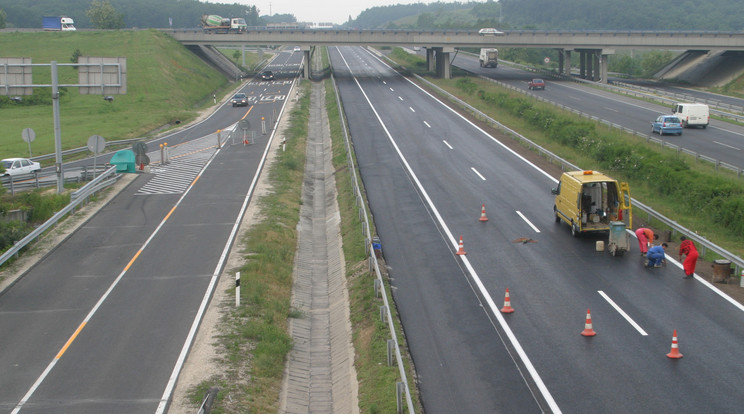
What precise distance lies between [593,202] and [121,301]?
17.0 metres

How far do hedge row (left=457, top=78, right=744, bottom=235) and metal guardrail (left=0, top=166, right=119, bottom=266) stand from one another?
25.8 m

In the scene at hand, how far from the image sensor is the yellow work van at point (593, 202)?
2559 cm

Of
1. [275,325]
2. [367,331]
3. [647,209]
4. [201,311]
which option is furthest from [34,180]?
[647,209]

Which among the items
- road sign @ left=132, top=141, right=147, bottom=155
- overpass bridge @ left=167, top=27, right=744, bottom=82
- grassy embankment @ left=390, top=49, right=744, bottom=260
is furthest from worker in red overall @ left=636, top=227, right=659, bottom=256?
overpass bridge @ left=167, top=27, right=744, bottom=82

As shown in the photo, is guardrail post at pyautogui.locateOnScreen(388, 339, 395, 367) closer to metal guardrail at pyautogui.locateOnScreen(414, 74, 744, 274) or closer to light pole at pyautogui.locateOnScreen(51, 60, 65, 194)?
metal guardrail at pyautogui.locateOnScreen(414, 74, 744, 274)

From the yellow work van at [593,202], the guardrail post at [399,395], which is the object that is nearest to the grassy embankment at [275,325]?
the guardrail post at [399,395]

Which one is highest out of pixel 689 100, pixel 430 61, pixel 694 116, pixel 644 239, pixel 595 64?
pixel 430 61

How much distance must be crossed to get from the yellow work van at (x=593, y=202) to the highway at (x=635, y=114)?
16.4 metres

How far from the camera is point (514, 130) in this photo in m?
50.6

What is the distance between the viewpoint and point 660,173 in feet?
109

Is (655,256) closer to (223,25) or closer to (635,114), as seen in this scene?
(635,114)

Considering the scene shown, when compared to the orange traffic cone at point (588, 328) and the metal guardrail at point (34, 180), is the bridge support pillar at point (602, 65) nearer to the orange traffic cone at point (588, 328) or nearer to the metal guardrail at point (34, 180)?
the metal guardrail at point (34, 180)

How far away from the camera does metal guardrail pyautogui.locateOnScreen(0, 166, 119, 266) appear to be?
80.8 ft

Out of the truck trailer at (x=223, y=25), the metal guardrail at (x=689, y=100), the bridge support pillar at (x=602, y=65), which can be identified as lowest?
the metal guardrail at (x=689, y=100)
